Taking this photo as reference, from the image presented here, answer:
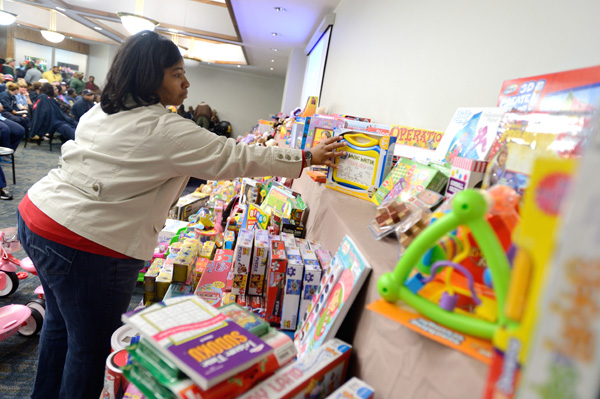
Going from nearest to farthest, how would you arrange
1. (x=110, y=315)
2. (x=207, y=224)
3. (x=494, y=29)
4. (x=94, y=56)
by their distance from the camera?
(x=494, y=29) → (x=110, y=315) → (x=207, y=224) → (x=94, y=56)

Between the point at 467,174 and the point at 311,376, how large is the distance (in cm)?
56

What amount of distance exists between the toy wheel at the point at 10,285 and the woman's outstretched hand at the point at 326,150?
2.49 m

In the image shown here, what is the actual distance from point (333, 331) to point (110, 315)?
3.21 ft

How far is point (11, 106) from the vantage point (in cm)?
789

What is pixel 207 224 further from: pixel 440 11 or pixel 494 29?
pixel 494 29

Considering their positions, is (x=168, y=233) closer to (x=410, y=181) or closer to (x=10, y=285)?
(x=10, y=285)

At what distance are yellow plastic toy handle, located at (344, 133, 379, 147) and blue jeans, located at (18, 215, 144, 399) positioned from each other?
3.15ft

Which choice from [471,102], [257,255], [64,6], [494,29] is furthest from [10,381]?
[64,6]

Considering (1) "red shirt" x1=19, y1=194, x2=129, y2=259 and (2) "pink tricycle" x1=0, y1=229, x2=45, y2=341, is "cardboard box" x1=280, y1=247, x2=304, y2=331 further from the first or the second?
(2) "pink tricycle" x1=0, y1=229, x2=45, y2=341

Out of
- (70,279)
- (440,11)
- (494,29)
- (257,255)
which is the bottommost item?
(70,279)

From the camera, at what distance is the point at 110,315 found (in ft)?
4.76

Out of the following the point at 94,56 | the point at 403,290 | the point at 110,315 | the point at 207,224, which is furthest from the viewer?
the point at 94,56

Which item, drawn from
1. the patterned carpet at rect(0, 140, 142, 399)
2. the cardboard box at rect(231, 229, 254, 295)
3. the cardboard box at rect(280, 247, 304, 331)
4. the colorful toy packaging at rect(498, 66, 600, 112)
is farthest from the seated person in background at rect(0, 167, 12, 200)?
the colorful toy packaging at rect(498, 66, 600, 112)

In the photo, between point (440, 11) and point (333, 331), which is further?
point (440, 11)
